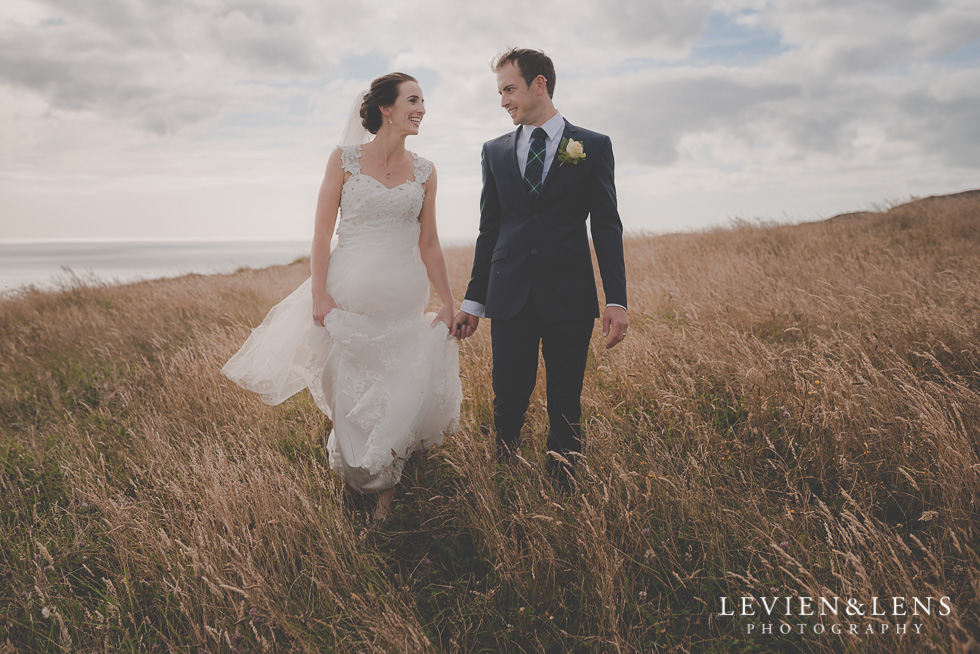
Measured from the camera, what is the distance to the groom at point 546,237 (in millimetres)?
2938

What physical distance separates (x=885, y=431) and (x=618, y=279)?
70.5 inches

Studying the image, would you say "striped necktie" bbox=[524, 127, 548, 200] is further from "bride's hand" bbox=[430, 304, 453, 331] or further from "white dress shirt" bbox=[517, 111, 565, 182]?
"bride's hand" bbox=[430, 304, 453, 331]

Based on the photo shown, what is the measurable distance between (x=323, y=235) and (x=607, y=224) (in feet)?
5.63

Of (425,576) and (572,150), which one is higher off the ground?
(572,150)

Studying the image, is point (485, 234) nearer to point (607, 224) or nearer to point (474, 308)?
point (474, 308)

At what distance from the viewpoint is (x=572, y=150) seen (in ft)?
9.31

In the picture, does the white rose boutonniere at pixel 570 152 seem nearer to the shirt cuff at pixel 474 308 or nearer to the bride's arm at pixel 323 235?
the shirt cuff at pixel 474 308

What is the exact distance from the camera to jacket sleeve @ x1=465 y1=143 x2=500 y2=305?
3.15 m

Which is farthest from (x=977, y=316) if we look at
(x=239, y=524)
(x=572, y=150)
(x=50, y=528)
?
(x=50, y=528)

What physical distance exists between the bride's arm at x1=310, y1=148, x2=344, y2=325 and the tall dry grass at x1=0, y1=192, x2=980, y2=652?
104cm

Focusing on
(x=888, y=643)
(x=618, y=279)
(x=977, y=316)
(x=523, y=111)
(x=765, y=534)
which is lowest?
(x=888, y=643)

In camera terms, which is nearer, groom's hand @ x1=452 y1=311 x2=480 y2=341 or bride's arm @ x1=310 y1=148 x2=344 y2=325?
bride's arm @ x1=310 y1=148 x2=344 y2=325

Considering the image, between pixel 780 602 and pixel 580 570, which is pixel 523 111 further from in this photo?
pixel 780 602

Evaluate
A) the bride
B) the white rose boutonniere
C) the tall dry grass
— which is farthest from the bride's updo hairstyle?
the tall dry grass
